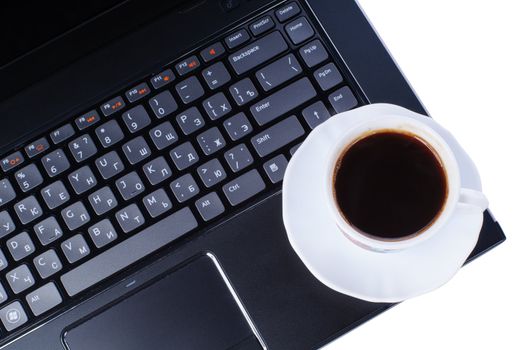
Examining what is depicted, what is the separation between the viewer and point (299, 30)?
67 cm

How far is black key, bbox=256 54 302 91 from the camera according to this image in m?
0.66

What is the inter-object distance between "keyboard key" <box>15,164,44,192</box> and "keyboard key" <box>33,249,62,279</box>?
71 mm

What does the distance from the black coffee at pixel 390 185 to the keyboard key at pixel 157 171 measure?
0.59 feet

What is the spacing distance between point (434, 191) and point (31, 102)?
1.40 ft

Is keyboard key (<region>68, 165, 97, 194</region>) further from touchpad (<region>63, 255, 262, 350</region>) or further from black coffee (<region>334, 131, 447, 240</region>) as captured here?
black coffee (<region>334, 131, 447, 240</region>)

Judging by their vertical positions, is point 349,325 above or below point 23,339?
below

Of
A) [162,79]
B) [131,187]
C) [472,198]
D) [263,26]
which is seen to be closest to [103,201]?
[131,187]

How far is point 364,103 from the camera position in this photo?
2.15ft

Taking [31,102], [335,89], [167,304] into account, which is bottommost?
[167,304]

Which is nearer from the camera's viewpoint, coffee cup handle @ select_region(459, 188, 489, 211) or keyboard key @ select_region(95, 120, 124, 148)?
coffee cup handle @ select_region(459, 188, 489, 211)

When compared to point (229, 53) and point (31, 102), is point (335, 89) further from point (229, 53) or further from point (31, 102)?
point (31, 102)

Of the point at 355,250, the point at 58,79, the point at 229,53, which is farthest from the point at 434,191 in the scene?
→ the point at 58,79

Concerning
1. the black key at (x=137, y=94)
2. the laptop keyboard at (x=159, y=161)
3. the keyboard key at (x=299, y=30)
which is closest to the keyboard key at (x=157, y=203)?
the laptop keyboard at (x=159, y=161)

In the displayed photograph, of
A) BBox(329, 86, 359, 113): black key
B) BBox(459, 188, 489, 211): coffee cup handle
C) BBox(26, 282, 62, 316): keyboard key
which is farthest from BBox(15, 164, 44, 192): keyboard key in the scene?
BBox(459, 188, 489, 211): coffee cup handle
